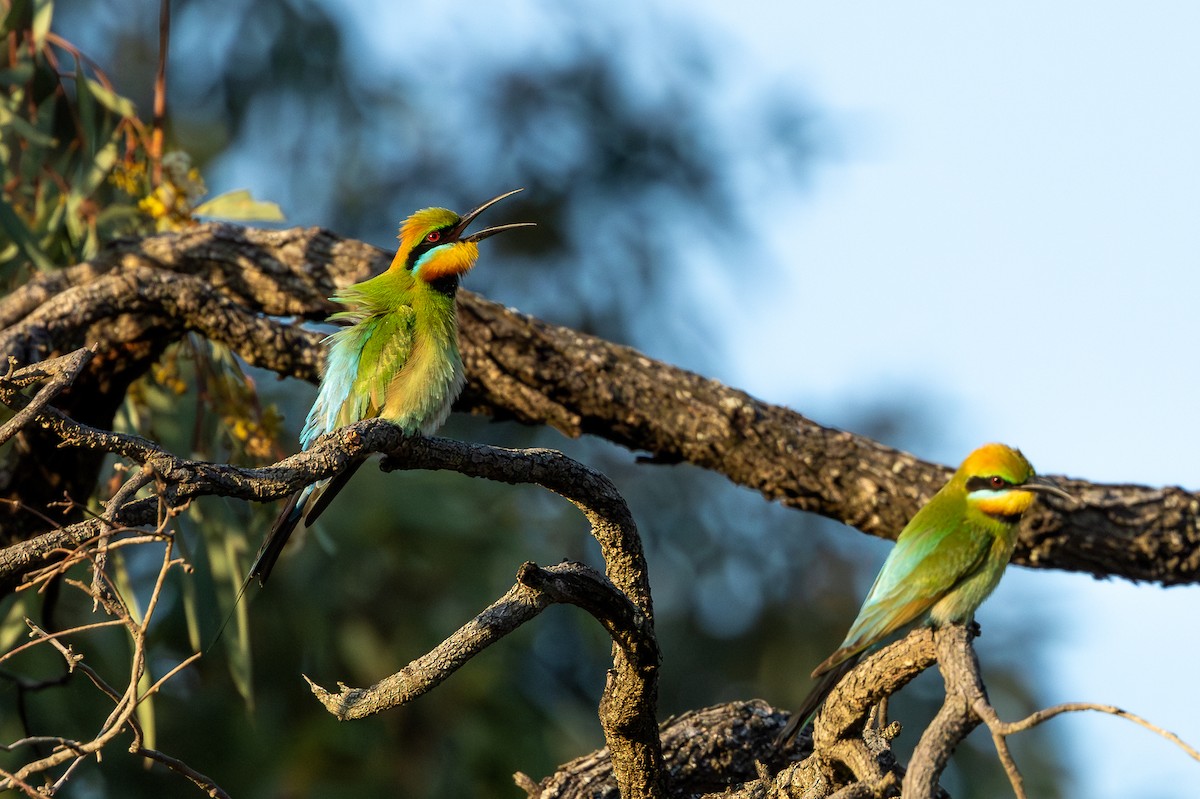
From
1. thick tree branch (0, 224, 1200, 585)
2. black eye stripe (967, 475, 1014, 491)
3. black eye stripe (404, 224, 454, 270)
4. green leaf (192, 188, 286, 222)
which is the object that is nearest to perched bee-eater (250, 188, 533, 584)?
black eye stripe (404, 224, 454, 270)

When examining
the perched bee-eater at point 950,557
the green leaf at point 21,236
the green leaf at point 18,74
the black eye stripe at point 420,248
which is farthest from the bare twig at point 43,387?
the green leaf at point 18,74

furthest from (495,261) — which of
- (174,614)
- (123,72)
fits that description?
(174,614)

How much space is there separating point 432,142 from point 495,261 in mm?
695

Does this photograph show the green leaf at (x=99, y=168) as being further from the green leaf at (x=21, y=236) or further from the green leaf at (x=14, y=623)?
the green leaf at (x=14, y=623)

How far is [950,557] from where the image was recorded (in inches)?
90.4

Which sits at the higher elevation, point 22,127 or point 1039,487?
point 22,127

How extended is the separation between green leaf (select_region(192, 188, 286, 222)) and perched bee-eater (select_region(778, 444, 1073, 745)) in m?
1.52

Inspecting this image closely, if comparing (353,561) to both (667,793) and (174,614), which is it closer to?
(174,614)

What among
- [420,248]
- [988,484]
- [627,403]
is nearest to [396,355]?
[420,248]

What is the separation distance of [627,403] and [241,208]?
98 centimetres

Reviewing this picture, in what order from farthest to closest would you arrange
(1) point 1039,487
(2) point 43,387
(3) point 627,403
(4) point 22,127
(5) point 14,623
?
(5) point 14,623 < (4) point 22,127 < (3) point 627,403 < (1) point 1039,487 < (2) point 43,387

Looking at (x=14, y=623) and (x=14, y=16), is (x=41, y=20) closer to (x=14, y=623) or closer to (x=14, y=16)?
(x=14, y=16)

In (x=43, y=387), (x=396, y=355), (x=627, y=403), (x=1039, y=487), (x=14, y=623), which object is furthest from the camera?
(x=14, y=623)

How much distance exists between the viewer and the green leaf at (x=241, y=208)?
2928 mm
